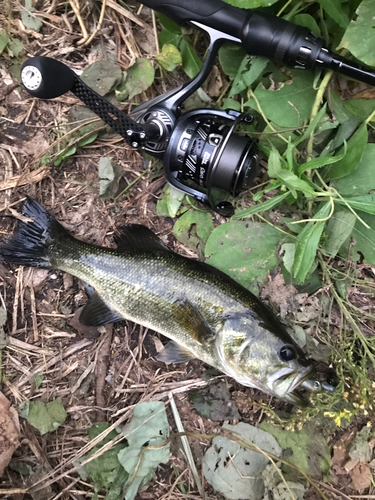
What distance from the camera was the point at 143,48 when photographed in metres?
2.74

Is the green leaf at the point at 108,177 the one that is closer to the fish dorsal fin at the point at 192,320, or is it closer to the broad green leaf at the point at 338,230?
the fish dorsal fin at the point at 192,320

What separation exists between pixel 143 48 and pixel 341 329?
7.93 ft

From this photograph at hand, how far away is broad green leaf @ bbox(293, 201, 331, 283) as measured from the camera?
223 cm

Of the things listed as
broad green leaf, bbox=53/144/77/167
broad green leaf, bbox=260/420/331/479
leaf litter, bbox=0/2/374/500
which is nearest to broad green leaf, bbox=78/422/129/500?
leaf litter, bbox=0/2/374/500

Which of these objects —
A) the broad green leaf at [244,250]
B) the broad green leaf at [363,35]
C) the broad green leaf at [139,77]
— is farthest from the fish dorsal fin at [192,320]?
the broad green leaf at [363,35]

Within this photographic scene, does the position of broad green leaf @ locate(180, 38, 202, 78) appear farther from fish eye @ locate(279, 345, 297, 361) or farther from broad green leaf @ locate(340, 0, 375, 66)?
fish eye @ locate(279, 345, 297, 361)

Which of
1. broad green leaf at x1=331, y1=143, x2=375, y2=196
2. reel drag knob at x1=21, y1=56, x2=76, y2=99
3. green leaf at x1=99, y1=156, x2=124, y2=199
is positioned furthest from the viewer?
green leaf at x1=99, y1=156, x2=124, y2=199

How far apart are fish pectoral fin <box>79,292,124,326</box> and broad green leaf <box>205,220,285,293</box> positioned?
2.49 ft

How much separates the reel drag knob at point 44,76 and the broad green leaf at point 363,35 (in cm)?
153

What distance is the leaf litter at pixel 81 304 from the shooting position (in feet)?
8.54

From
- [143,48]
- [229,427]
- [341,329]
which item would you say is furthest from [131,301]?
[143,48]

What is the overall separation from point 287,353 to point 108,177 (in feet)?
5.53

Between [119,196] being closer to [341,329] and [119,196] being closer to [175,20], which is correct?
[175,20]

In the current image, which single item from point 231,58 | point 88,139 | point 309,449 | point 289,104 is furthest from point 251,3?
point 309,449
